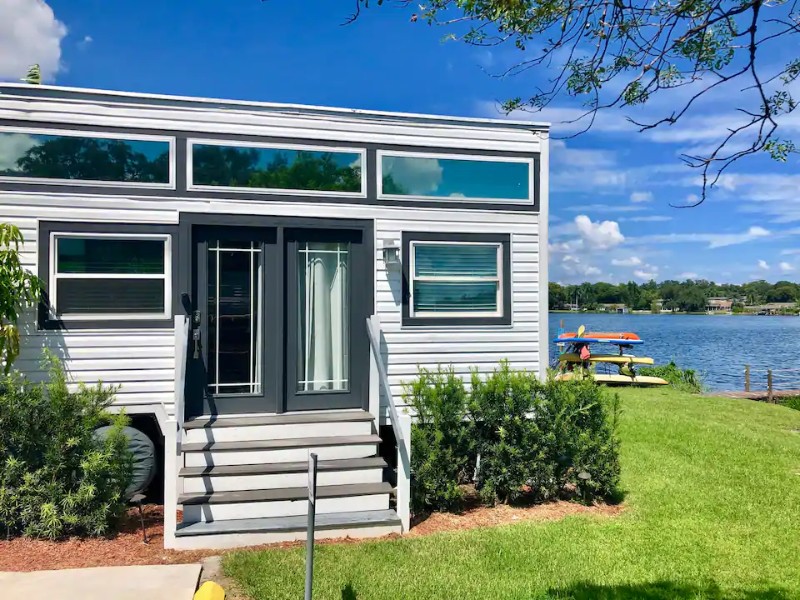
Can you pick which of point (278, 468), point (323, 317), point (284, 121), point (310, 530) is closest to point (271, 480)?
point (278, 468)

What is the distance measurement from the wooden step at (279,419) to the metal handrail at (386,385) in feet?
1.36

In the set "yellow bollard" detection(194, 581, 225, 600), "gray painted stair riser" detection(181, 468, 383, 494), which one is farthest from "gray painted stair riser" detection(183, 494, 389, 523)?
"yellow bollard" detection(194, 581, 225, 600)

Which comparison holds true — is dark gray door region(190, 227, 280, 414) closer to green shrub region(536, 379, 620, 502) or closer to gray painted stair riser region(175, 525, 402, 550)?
gray painted stair riser region(175, 525, 402, 550)

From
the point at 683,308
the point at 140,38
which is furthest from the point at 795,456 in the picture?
the point at 683,308

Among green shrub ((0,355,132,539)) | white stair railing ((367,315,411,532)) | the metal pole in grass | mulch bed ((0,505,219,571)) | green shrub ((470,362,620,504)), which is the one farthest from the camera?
green shrub ((470,362,620,504))

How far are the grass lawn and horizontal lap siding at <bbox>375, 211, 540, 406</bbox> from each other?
6.06ft

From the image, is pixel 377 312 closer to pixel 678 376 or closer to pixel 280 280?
pixel 280 280

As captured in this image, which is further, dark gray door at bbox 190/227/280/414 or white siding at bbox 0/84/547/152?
dark gray door at bbox 190/227/280/414

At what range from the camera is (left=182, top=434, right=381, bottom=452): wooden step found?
578 centimetres

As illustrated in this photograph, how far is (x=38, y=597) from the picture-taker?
3994 mm

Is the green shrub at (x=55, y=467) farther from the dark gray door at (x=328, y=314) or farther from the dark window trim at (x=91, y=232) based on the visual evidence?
the dark gray door at (x=328, y=314)

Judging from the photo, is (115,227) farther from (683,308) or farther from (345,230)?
(683,308)

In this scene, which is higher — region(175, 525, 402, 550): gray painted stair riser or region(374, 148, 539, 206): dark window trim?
region(374, 148, 539, 206): dark window trim

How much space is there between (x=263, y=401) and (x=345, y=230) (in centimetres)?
195
